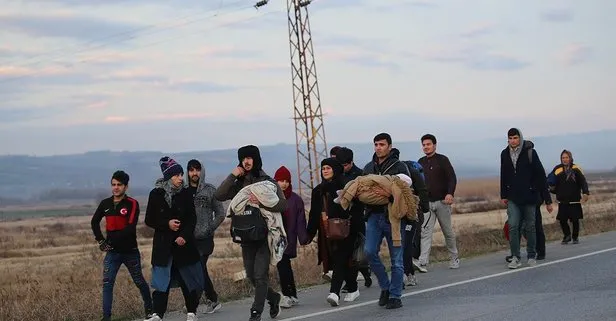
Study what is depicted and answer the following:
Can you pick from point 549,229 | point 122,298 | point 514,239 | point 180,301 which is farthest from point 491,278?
point 549,229

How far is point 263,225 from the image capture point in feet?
30.7

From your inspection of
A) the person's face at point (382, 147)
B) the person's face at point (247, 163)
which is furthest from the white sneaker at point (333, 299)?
the person's face at point (247, 163)

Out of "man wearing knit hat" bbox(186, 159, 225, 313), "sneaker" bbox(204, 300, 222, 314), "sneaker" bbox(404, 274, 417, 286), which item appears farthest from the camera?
"sneaker" bbox(404, 274, 417, 286)

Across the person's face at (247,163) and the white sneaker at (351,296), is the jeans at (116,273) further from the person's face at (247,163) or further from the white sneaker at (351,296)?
the white sneaker at (351,296)

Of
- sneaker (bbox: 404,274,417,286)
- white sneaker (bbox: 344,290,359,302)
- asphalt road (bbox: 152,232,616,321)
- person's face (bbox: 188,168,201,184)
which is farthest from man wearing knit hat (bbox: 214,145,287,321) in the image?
sneaker (bbox: 404,274,417,286)

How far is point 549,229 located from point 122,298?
13917 mm

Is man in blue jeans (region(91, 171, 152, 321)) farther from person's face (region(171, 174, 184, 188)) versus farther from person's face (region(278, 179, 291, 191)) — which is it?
person's face (region(278, 179, 291, 191))

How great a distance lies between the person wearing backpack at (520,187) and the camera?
12.9m

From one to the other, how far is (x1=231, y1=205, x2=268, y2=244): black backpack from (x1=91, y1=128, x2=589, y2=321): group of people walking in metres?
0.01

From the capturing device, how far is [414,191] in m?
10.7

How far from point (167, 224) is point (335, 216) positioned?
6.61 ft

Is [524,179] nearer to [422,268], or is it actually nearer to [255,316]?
[422,268]

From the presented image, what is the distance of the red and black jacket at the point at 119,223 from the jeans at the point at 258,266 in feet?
4.57

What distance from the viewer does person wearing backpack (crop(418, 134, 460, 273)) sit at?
13.1m
